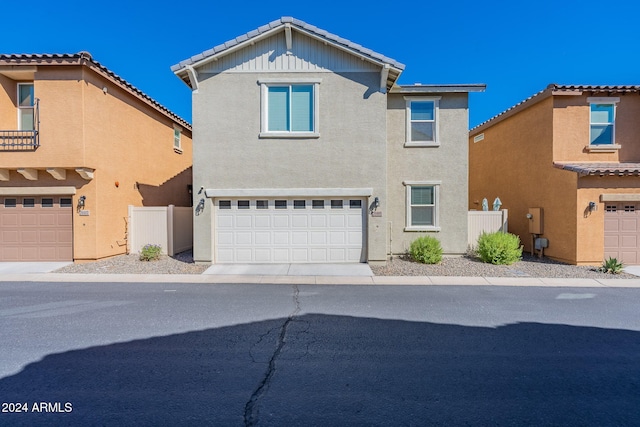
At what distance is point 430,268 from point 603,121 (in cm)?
951

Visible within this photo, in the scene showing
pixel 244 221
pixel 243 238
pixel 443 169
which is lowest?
pixel 243 238

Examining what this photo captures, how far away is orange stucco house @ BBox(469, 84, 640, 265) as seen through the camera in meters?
11.8

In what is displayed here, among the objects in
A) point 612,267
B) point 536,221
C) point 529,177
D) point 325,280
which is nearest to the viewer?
point 325,280

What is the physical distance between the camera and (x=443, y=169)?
13.4 metres

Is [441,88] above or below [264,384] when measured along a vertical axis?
above

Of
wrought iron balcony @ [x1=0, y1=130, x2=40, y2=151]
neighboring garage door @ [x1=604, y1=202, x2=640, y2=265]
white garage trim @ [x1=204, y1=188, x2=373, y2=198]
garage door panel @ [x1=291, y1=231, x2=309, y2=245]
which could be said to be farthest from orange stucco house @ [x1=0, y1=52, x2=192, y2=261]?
neighboring garage door @ [x1=604, y1=202, x2=640, y2=265]

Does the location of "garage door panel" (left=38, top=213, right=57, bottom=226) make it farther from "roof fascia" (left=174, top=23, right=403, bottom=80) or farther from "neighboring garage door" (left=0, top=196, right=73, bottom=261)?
"roof fascia" (left=174, top=23, right=403, bottom=80)

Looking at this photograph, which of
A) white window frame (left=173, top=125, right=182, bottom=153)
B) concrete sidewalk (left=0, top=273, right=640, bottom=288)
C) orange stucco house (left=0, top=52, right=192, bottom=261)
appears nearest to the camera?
concrete sidewalk (left=0, top=273, right=640, bottom=288)

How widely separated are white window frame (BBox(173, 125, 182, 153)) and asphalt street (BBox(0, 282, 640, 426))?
12.2 m

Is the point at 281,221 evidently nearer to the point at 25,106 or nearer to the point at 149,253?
the point at 149,253

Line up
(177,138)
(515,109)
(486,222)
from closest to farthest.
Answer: (486,222), (515,109), (177,138)

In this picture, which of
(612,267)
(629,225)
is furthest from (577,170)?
(612,267)

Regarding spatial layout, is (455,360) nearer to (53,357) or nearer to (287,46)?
(53,357)

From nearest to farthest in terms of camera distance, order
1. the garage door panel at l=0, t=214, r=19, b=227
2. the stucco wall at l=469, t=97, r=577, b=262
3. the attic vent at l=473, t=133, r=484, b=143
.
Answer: the garage door panel at l=0, t=214, r=19, b=227, the stucco wall at l=469, t=97, r=577, b=262, the attic vent at l=473, t=133, r=484, b=143
